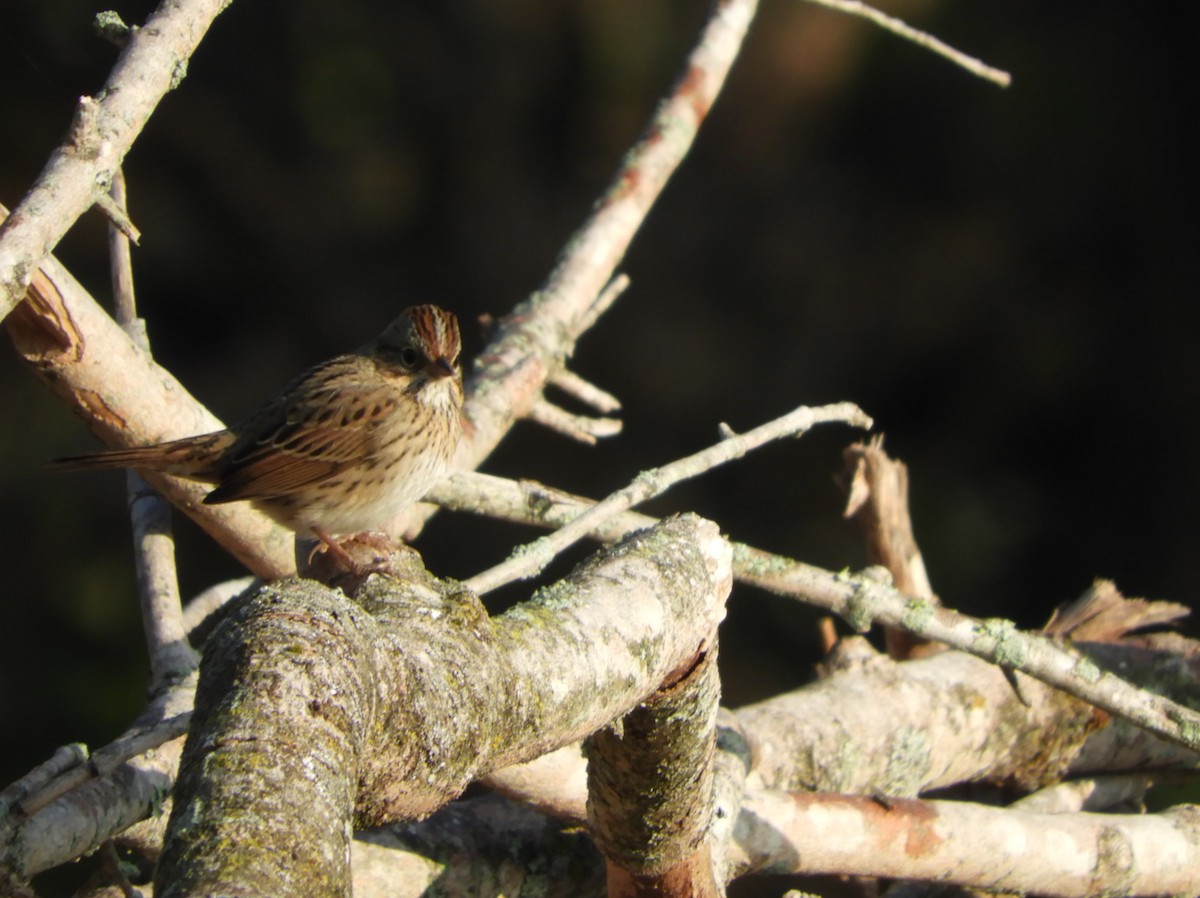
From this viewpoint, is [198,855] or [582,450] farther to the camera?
[582,450]

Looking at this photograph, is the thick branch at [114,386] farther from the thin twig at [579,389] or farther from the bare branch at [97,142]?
the thin twig at [579,389]

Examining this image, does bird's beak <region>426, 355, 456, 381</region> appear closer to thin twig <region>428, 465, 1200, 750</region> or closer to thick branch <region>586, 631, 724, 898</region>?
thin twig <region>428, 465, 1200, 750</region>

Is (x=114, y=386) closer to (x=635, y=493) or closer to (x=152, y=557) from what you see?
(x=152, y=557)

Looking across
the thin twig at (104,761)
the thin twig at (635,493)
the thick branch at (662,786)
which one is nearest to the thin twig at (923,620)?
the thin twig at (635,493)

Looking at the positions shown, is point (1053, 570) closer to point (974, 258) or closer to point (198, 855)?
point (974, 258)

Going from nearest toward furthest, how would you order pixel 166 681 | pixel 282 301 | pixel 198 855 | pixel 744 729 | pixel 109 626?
pixel 198 855 < pixel 166 681 < pixel 744 729 < pixel 109 626 < pixel 282 301

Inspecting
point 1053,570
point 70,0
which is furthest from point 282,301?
point 1053,570
